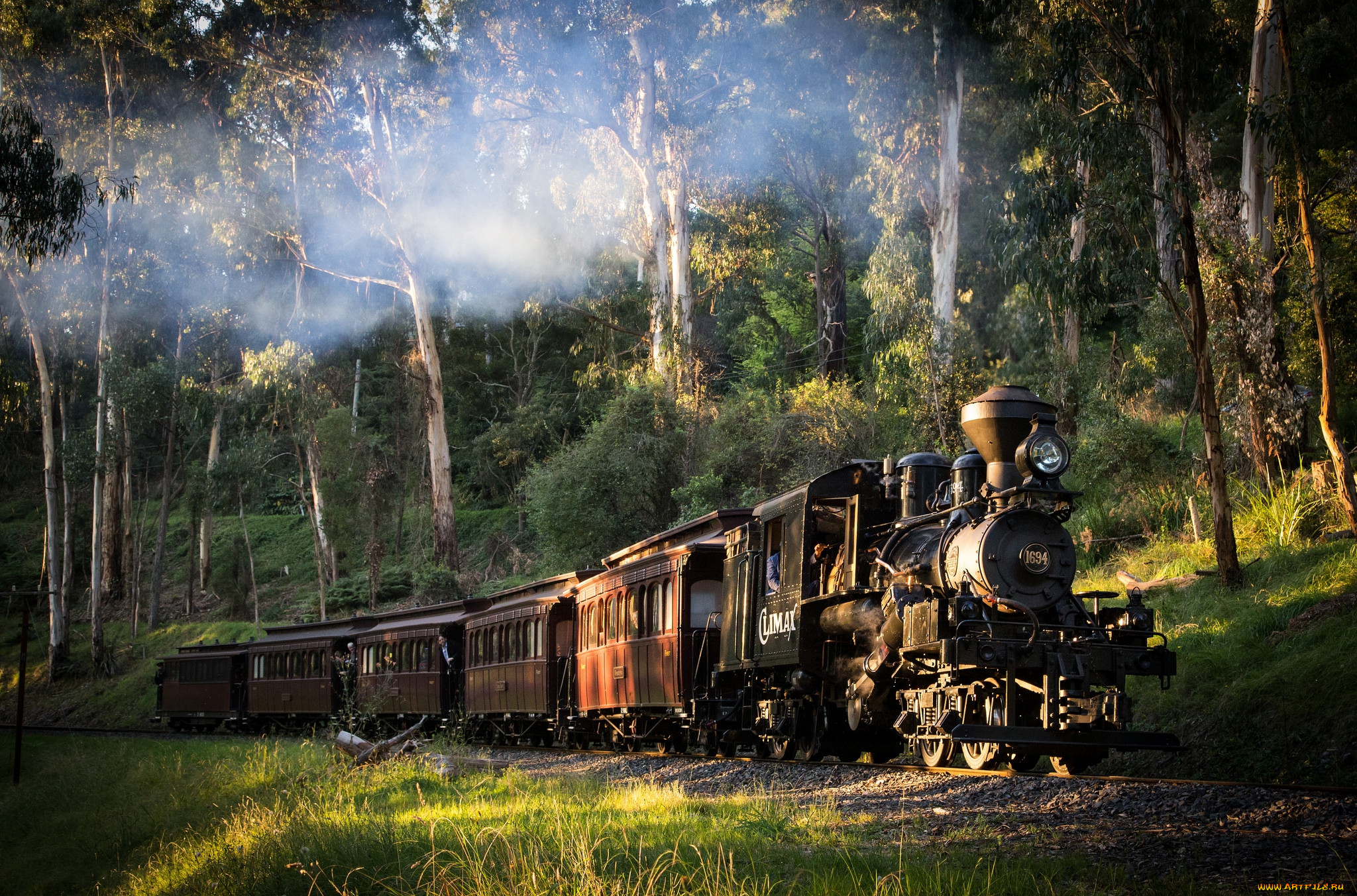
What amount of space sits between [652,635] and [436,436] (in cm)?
2057

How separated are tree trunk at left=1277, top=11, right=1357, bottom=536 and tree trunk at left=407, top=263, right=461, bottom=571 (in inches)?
967

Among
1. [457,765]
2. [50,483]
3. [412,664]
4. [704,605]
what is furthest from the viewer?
[50,483]

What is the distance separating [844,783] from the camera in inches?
368

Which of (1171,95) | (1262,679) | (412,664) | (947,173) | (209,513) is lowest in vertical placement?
(1262,679)

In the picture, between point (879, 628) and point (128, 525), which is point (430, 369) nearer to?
point (128, 525)

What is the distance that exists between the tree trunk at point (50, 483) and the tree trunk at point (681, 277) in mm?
19691

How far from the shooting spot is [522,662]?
19.6 metres

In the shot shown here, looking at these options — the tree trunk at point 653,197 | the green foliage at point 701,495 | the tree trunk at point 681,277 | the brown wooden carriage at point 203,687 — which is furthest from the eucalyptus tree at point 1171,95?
the brown wooden carriage at point 203,687

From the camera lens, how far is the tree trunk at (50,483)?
33.9m

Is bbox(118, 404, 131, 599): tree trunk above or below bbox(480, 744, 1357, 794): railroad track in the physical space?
above

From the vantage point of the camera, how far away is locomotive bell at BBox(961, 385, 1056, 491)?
363 inches

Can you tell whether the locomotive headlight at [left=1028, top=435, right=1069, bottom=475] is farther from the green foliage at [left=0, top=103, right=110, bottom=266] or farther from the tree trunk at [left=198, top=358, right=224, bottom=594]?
the tree trunk at [left=198, top=358, right=224, bottom=594]

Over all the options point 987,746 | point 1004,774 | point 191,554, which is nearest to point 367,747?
point 987,746

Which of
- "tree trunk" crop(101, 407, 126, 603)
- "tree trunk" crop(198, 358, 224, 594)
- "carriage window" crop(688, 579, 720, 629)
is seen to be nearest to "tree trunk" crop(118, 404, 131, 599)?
"tree trunk" crop(101, 407, 126, 603)
